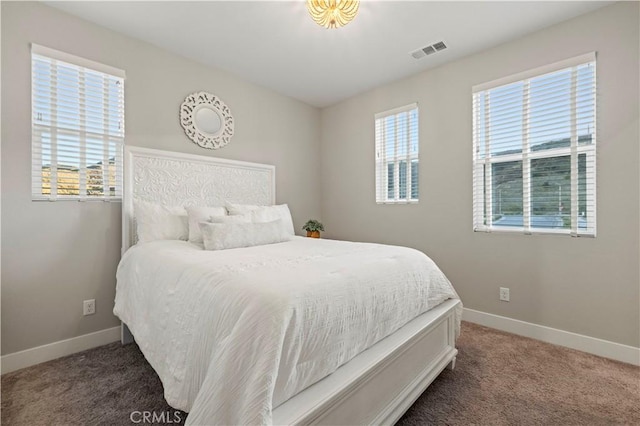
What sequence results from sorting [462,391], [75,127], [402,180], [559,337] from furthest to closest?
[402,180]
[559,337]
[75,127]
[462,391]

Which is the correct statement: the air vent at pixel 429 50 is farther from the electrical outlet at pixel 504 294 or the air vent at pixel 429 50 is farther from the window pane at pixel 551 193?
the electrical outlet at pixel 504 294

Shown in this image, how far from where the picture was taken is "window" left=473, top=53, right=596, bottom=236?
2318mm

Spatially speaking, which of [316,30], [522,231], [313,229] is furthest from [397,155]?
[316,30]

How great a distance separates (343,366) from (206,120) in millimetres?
2843

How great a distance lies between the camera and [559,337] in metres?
2.41

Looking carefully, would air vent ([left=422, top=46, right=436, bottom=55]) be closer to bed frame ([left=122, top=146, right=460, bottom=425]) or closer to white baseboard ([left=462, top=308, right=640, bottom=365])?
bed frame ([left=122, top=146, right=460, bottom=425])

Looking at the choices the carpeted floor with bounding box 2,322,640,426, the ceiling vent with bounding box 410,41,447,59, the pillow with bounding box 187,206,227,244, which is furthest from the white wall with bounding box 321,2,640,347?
the pillow with bounding box 187,206,227,244

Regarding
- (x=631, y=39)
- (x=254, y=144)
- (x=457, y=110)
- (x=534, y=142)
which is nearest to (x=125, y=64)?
(x=254, y=144)

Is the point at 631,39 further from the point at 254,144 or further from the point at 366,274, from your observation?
the point at 254,144

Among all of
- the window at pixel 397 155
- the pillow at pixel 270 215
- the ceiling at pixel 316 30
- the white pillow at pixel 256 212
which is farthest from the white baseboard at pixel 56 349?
the window at pixel 397 155

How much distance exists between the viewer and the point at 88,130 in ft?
7.73

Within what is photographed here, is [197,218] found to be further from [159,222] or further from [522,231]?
[522,231]

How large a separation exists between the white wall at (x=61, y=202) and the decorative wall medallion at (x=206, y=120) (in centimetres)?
7

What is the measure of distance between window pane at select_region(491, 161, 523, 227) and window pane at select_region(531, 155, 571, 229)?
0.36 feet
